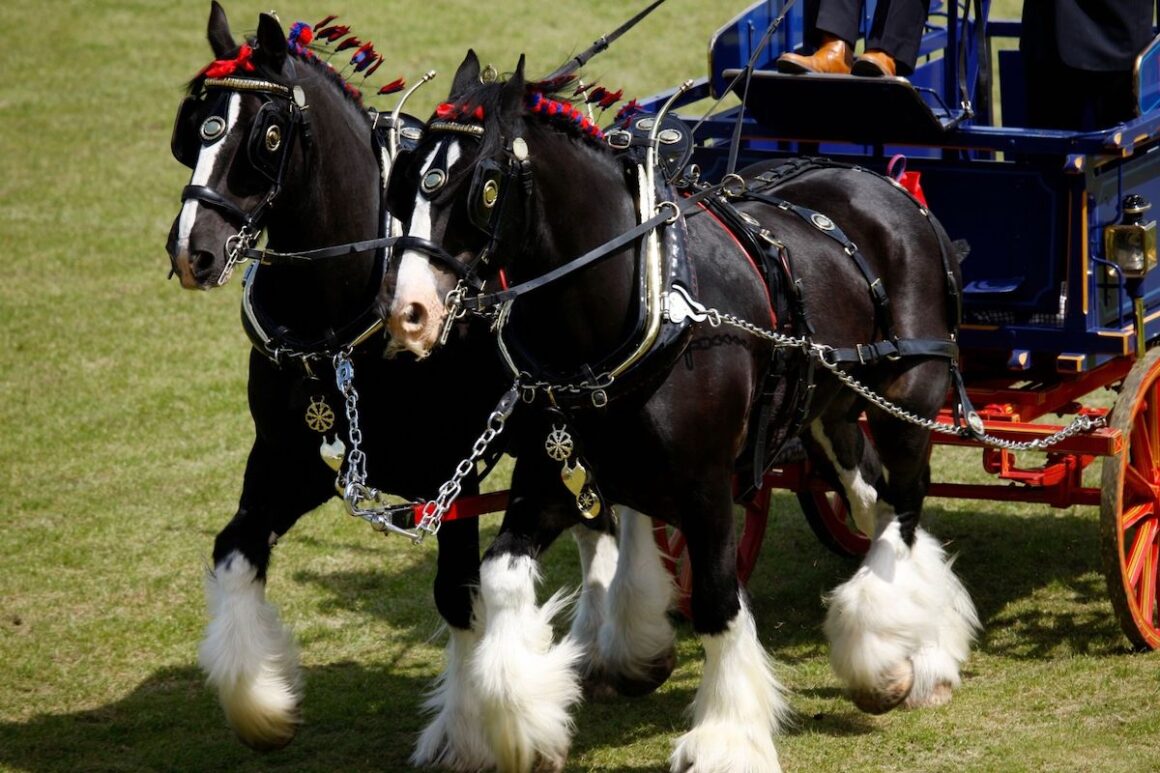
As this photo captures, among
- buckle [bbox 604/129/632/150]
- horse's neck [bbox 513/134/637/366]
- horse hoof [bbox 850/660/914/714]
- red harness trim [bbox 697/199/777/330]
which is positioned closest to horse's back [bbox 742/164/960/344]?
red harness trim [bbox 697/199/777/330]

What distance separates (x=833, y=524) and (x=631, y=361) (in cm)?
261

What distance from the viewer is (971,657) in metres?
5.29

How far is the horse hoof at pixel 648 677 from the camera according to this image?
4.80 metres

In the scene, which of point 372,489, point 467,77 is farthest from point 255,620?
point 467,77

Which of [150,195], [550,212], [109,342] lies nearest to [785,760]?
[550,212]

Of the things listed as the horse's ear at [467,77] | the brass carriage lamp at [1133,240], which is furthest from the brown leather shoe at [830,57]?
the horse's ear at [467,77]

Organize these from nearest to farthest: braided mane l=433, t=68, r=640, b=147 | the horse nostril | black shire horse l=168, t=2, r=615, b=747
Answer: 1. the horse nostril
2. braided mane l=433, t=68, r=640, b=147
3. black shire horse l=168, t=2, r=615, b=747

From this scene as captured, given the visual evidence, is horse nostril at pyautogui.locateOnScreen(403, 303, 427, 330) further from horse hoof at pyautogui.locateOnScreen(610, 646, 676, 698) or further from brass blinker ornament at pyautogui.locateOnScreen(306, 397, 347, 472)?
horse hoof at pyautogui.locateOnScreen(610, 646, 676, 698)

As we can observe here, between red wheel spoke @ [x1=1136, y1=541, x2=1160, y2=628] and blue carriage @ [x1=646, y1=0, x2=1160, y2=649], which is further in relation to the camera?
red wheel spoke @ [x1=1136, y1=541, x2=1160, y2=628]

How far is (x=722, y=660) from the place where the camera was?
4.04m

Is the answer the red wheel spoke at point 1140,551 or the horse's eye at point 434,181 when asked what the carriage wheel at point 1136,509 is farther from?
the horse's eye at point 434,181

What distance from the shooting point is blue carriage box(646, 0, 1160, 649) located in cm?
494

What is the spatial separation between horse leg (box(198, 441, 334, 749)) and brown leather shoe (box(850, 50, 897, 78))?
2.27 m

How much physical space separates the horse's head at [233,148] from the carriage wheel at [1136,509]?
2.77m
